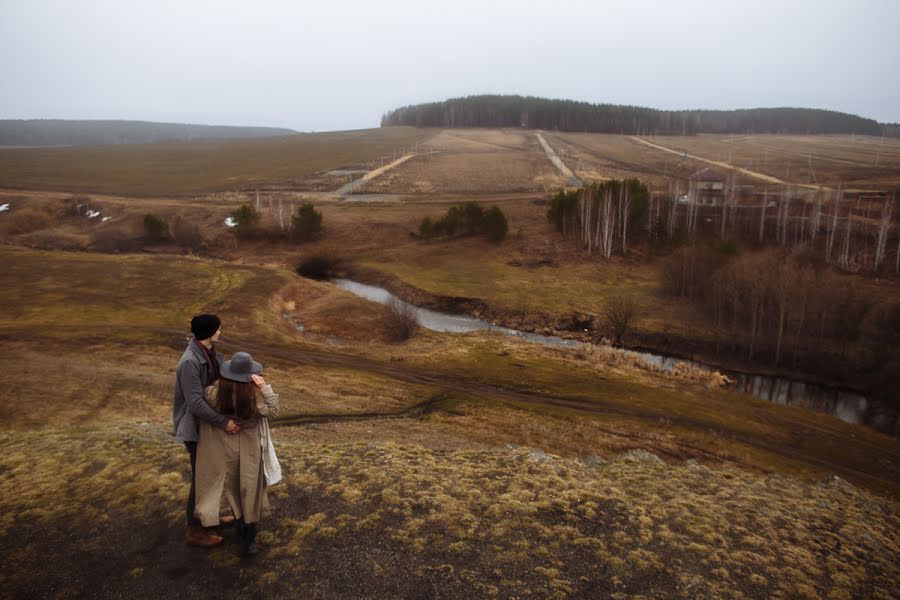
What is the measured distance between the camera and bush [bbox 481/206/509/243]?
67875 millimetres

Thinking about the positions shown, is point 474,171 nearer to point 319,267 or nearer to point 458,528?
point 319,267

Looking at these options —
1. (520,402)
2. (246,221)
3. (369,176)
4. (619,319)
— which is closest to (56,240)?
(246,221)

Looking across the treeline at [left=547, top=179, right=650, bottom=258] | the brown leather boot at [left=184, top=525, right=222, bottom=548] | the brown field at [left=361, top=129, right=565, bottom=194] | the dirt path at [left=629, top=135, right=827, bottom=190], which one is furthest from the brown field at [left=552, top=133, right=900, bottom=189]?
the brown leather boot at [left=184, top=525, right=222, bottom=548]

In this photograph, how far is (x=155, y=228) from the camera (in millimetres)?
69750

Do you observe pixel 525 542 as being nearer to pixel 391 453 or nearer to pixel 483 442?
pixel 391 453

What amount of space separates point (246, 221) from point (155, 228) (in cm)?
1211

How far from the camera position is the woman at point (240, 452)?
7.99 metres

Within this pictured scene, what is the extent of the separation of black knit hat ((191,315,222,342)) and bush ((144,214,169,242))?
70.9 meters

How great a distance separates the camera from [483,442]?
20469mm

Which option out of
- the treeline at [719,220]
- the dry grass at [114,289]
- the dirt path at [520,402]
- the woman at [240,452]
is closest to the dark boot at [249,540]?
the woman at [240,452]

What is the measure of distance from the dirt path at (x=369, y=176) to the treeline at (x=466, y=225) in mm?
32933

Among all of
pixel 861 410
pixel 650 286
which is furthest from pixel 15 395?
pixel 650 286

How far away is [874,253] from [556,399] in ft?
153

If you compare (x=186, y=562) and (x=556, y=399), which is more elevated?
(x=186, y=562)
